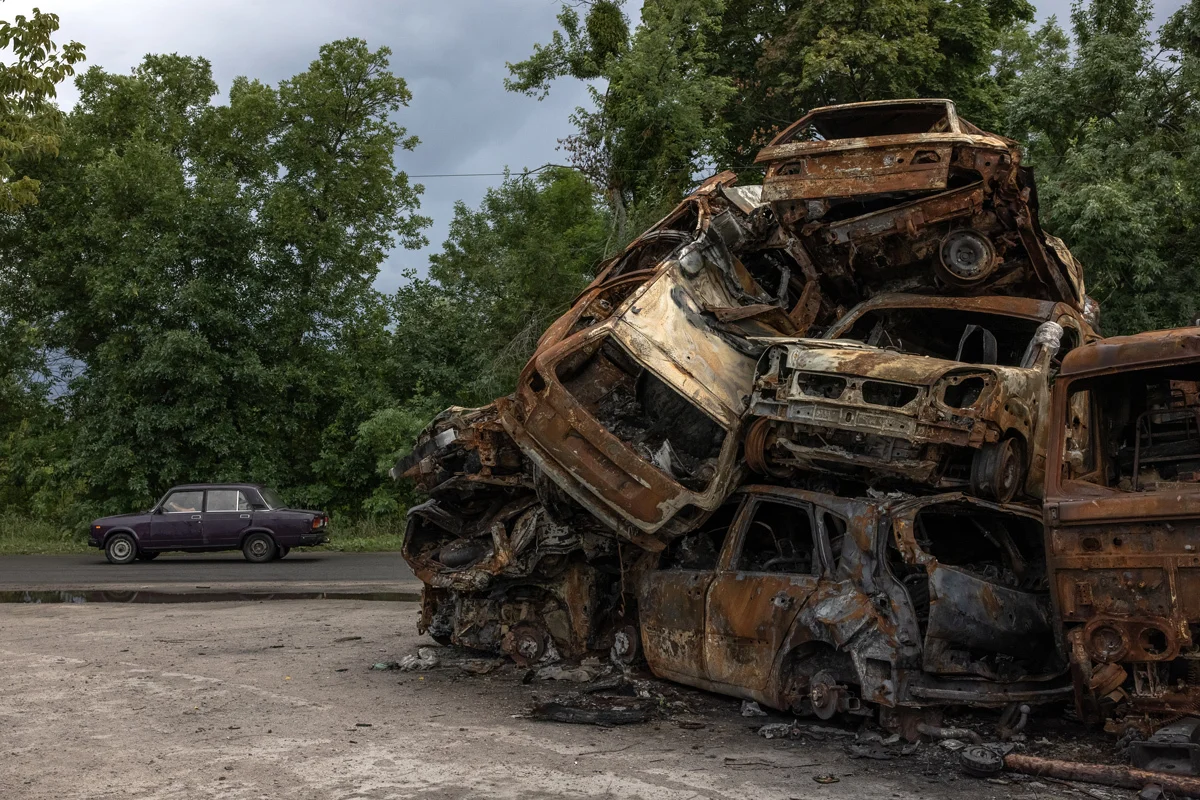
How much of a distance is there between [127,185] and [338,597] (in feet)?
51.4

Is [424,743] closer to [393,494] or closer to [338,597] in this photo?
[338,597]

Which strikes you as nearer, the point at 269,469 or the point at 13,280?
the point at 269,469

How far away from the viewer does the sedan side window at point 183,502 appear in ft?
68.9

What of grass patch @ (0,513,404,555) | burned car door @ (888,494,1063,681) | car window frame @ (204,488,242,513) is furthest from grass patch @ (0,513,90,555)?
burned car door @ (888,494,1063,681)

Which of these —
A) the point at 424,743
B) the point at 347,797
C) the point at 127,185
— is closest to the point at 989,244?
the point at 424,743

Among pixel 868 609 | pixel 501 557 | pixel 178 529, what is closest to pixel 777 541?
pixel 868 609

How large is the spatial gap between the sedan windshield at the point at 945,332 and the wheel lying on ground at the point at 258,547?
48.7ft

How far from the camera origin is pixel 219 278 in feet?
85.1

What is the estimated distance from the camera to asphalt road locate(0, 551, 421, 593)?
15.8m

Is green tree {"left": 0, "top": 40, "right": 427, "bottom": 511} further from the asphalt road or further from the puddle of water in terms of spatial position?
the puddle of water

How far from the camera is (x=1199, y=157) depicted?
1708cm

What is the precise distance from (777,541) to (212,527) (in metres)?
16.0

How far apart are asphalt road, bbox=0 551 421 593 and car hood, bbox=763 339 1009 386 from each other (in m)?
8.75

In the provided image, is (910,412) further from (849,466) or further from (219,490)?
(219,490)
